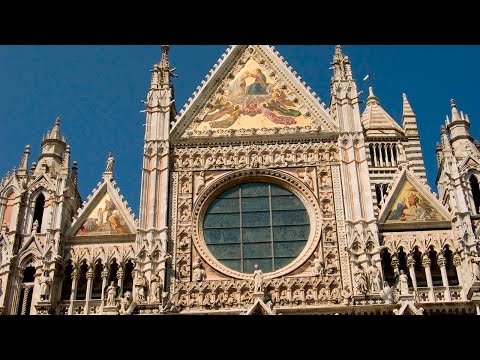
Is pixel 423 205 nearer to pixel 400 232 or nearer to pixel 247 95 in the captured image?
pixel 400 232

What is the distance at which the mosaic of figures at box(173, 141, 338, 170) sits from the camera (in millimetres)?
21156

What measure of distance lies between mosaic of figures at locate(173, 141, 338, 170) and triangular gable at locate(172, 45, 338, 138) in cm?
→ 48

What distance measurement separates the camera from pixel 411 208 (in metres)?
19.9

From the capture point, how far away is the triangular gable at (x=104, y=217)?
19.9m

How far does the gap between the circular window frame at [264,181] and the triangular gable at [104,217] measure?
74.5 inches

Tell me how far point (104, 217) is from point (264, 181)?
184 inches

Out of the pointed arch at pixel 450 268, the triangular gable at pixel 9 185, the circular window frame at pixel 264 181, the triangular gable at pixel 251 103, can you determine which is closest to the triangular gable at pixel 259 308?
the circular window frame at pixel 264 181

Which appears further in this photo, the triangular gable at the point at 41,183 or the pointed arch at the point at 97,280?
the triangular gable at the point at 41,183

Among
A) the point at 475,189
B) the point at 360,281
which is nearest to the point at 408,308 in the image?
the point at 360,281

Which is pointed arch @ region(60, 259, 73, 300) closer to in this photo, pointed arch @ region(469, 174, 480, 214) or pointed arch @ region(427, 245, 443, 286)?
pointed arch @ region(427, 245, 443, 286)

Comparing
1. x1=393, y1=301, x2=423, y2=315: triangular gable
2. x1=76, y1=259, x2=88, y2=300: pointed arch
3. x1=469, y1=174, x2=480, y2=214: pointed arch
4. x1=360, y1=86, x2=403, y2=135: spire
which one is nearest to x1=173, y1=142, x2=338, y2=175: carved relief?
x1=469, y1=174, x2=480, y2=214: pointed arch

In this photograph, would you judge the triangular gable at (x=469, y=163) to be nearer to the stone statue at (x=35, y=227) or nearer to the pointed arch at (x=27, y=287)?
the stone statue at (x=35, y=227)
